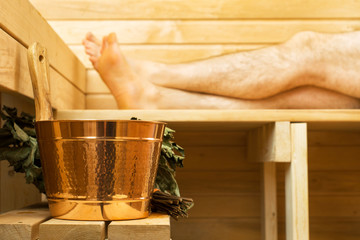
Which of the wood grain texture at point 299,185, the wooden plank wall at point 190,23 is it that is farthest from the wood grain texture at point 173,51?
the wood grain texture at point 299,185

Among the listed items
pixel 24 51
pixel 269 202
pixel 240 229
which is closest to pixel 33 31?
pixel 24 51

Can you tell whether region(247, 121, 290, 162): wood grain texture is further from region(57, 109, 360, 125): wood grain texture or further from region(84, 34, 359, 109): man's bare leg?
region(84, 34, 359, 109): man's bare leg

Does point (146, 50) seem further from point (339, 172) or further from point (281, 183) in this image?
point (339, 172)

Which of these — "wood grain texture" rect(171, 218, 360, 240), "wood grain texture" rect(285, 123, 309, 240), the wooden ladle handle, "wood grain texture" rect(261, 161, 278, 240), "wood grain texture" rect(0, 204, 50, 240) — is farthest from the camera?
"wood grain texture" rect(171, 218, 360, 240)

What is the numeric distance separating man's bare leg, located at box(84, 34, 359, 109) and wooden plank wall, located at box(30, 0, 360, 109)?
0.22m

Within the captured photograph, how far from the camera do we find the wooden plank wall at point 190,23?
1686 mm

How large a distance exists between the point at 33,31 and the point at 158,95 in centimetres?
50

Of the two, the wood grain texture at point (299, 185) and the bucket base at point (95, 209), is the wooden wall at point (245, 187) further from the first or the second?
the bucket base at point (95, 209)

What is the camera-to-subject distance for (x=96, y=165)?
0.67 metres

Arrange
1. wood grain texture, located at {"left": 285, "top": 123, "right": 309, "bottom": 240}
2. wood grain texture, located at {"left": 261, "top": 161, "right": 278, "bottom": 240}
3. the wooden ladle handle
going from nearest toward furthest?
the wooden ladle handle
wood grain texture, located at {"left": 285, "top": 123, "right": 309, "bottom": 240}
wood grain texture, located at {"left": 261, "top": 161, "right": 278, "bottom": 240}

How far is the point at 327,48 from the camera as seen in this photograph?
1.37 metres

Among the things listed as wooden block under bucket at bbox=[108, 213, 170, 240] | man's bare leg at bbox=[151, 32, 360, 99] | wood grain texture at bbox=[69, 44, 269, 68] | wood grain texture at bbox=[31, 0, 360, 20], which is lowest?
wooden block under bucket at bbox=[108, 213, 170, 240]

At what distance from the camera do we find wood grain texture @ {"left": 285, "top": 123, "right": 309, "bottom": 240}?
111cm

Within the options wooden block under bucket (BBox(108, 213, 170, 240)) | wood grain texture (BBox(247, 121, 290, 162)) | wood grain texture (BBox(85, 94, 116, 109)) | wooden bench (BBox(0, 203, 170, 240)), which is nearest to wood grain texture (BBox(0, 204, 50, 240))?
wooden bench (BBox(0, 203, 170, 240))
